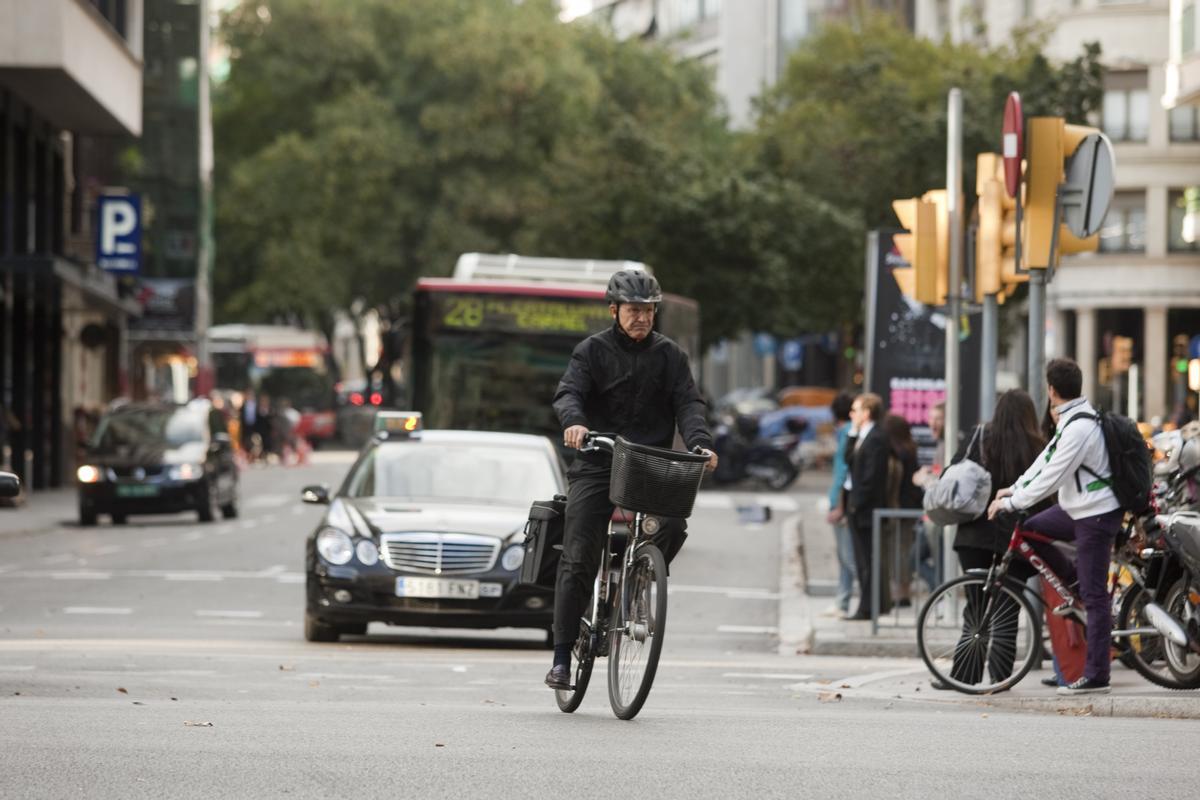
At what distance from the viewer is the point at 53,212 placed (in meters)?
44.2

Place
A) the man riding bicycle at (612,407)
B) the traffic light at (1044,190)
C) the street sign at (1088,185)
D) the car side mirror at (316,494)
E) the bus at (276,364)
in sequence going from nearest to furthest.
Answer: the man riding bicycle at (612,407)
the street sign at (1088,185)
the traffic light at (1044,190)
the car side mirror at (316,494)
the bus at (276,364)

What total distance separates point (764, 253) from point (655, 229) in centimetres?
238

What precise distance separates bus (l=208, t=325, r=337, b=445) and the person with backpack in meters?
61.6

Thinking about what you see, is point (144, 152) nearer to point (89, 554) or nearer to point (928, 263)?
point (89, 554)

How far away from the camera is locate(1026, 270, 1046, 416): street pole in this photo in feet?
45.2

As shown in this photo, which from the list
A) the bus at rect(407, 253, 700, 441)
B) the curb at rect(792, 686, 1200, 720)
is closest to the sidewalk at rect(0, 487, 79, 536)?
the bus at rect(407, 253, 700, 441)

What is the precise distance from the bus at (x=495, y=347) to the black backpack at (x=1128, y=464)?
1378 cm

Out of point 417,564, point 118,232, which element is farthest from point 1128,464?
point 118,232

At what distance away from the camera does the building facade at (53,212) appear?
34.8 metres

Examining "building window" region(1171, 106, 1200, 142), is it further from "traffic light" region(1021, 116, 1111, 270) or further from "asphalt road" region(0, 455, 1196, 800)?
"traffic light" region(1021, 116, 1111, 270)

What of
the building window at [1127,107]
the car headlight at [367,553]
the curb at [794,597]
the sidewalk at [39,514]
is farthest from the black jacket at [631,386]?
the building window at [1127,107]

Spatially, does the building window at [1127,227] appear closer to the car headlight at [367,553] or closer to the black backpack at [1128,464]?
the car headlight at [367,553]

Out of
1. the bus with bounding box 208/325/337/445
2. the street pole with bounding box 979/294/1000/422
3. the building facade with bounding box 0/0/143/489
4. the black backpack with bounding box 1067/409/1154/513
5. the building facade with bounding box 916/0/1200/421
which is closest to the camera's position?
the black backpack with bounding box 1067/409/1154/513

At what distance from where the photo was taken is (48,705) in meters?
10.1
